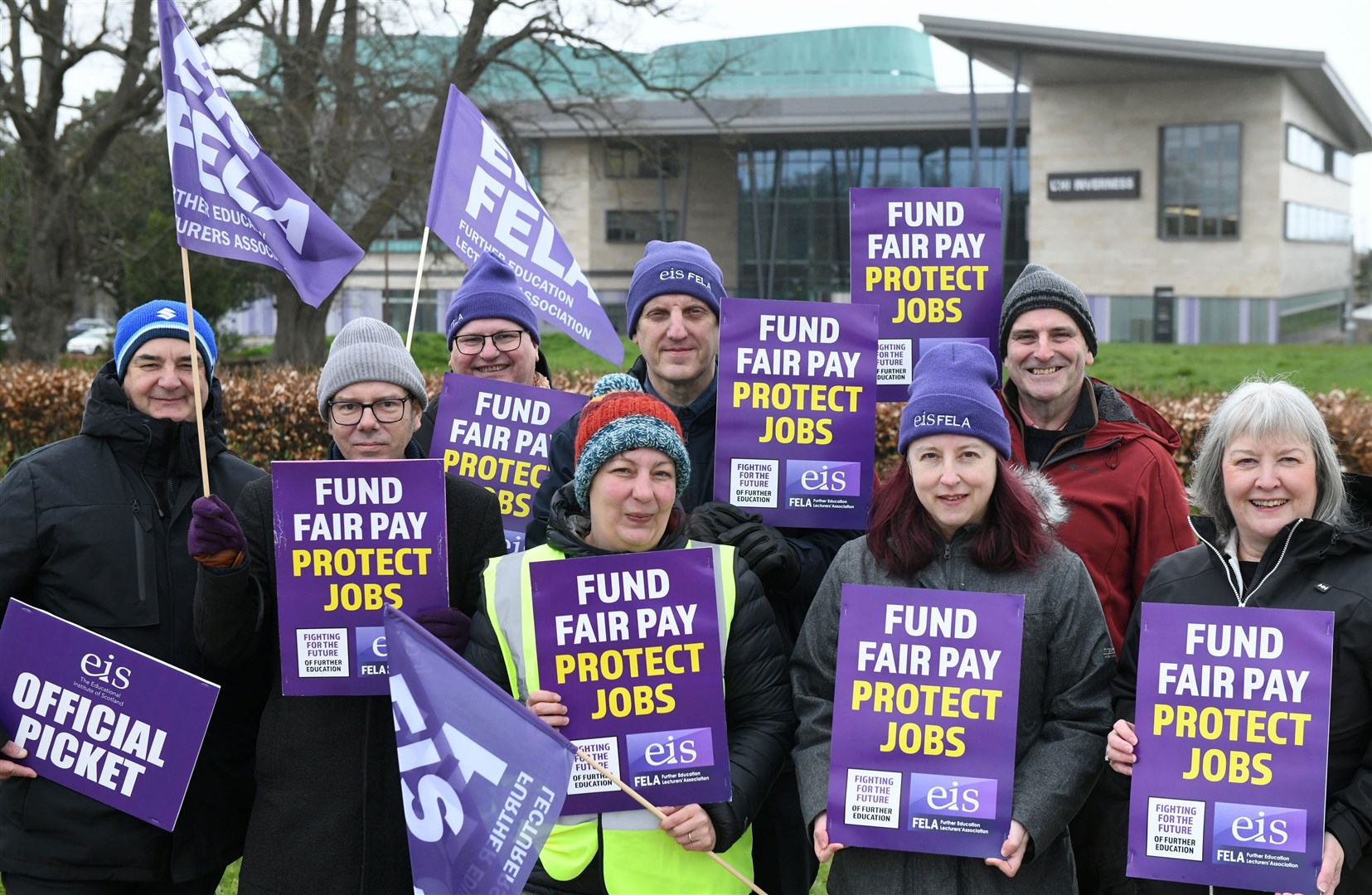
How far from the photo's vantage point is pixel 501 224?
18.6 ft

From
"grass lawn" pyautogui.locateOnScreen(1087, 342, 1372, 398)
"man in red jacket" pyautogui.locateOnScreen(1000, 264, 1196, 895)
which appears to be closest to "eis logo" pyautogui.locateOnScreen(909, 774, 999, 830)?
"man in red jacket" pyautogui.locateOnScreen(1000, 264, 1196, 895)

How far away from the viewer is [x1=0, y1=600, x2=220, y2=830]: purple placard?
11.7 feet

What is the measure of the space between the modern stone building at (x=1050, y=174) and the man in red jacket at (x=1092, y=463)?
31049mm

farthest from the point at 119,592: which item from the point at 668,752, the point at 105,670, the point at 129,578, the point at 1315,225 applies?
the point at 1315,225

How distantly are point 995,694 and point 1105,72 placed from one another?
4454 centimetres

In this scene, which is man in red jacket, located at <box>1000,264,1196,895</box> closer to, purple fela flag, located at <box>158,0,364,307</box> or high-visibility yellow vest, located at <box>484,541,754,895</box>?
high-visibility yellow vest, located at <box>484,541,754,895</box>

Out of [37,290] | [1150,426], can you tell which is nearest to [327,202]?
[37,290]

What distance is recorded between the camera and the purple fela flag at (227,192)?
404 centimetres

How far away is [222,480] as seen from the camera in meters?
3.92

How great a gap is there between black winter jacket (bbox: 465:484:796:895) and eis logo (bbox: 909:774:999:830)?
38 cm

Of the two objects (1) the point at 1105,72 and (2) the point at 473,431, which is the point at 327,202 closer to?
(2) the point at 473,431

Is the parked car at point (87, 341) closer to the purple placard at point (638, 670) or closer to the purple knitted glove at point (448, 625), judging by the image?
the purple knitted glove at point (448, 625)

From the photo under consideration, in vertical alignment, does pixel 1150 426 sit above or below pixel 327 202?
below

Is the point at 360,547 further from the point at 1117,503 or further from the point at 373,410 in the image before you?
→ the point at 1117,503
